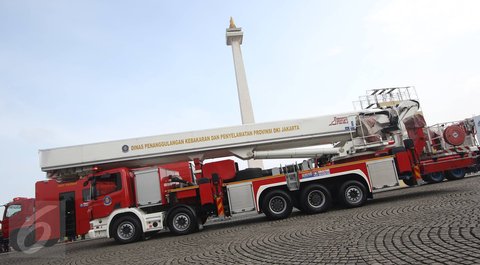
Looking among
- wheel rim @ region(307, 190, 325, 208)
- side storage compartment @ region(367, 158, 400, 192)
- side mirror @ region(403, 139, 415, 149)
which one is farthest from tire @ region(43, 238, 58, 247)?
side mirror @ region(403, 139, 415, 149)

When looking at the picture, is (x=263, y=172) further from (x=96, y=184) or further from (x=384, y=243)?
(x=384, y=243)

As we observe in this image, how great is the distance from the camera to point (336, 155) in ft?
39.5

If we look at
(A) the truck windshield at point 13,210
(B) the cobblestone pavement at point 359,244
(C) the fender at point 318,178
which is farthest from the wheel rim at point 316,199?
(A) the truck windshield at point 13,210

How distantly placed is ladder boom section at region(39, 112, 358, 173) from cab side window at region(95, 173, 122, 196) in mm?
688

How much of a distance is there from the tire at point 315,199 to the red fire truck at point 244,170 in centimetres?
3

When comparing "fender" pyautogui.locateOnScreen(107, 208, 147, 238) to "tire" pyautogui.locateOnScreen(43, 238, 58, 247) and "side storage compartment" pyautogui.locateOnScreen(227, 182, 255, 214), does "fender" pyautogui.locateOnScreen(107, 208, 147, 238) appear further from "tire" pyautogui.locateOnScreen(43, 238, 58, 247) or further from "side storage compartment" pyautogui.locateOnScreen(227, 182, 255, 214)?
"tire" pyautogui.locateOnScreen(43, 238, 58, 247)

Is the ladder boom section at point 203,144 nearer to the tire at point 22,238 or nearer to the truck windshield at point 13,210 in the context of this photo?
the tire at point 22,238

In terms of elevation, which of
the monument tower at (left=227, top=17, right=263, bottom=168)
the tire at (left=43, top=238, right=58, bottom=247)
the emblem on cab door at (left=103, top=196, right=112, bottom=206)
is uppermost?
the monument tower at (left=227, top=17, right=263, bottom=168)

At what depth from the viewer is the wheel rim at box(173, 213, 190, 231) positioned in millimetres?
10234

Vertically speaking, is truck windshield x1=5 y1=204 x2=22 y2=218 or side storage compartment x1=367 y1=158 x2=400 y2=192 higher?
truck windshield x1=5 y1=204 x2=22 y2=218

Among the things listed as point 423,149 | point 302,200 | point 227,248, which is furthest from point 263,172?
point 423,149

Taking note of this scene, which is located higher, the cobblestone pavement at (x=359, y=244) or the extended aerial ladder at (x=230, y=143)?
the extended aerial ladder at (x=230, y=143)

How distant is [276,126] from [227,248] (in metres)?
5.66

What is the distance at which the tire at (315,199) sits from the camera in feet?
34.7
